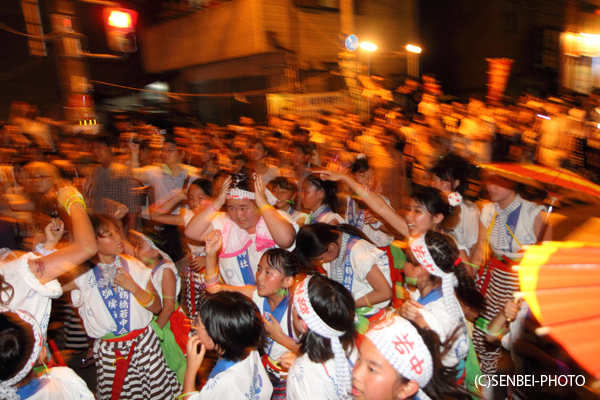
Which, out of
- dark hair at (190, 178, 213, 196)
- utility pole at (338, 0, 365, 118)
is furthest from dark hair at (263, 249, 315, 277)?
utility pole at (338, 0, 365, 118)

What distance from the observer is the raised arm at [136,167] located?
630 cm

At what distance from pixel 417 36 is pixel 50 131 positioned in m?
11.5

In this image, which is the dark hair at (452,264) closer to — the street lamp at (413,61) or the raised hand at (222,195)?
the raised hand at (222,195)

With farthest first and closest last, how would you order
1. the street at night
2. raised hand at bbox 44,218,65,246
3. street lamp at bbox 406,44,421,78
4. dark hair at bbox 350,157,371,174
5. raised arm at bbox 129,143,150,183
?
street lamp at bbox 406,44,421,78 → raised arm at bbox 129,143,150,183 → dark hair at bbox 350,157,371,174 → raised hand at bbox 44,218,65,246 → the street at night

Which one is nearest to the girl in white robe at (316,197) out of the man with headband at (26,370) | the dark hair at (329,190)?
the dark hair at (329,190)

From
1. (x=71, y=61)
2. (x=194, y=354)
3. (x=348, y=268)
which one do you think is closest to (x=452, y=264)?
(x=348, y=268)

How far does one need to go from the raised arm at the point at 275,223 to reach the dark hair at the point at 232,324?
1005mm

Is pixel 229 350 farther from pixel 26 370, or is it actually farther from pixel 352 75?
Result: pixel 352 75

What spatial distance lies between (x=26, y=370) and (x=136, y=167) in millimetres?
5431

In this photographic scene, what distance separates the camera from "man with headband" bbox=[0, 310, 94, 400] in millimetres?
1966

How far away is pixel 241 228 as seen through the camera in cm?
369

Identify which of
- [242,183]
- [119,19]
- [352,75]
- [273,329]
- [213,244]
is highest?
[119,19]

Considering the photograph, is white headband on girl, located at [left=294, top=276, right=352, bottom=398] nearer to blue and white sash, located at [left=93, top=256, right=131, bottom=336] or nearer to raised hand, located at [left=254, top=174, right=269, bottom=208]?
raised hand, located at [left=254, top=174, right=269, bottom=208]

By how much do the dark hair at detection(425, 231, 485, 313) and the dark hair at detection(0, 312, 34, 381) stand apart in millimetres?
2187
